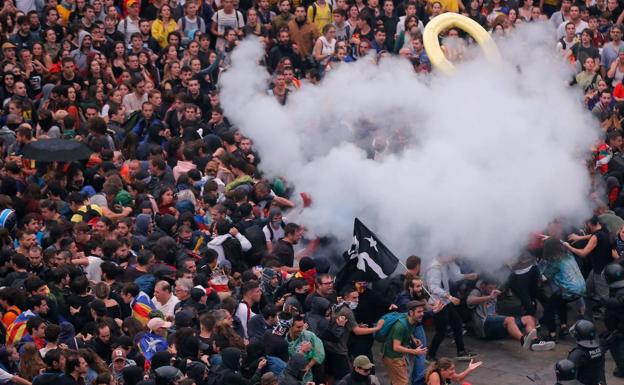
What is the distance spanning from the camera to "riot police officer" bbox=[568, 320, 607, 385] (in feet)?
50.5

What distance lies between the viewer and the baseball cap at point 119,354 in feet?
47.8

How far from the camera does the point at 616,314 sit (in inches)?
668

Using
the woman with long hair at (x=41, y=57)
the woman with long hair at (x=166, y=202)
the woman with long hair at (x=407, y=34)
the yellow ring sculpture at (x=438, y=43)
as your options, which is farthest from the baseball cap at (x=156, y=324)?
the woman with long hair at (x=407, y=34)

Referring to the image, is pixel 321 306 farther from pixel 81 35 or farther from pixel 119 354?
pixel 81 35

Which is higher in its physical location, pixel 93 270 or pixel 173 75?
pixel 173 75

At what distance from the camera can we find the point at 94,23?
2431cm

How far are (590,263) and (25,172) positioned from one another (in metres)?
7.67

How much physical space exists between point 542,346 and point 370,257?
270 cm

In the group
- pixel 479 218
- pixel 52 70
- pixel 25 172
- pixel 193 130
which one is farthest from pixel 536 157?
pixel 52 70

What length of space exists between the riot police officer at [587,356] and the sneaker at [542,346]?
2.50 m

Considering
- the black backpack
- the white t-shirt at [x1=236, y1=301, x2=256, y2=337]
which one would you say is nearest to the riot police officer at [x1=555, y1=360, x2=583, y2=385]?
the white t-shirt at [x1=236, y1=301, x2=256, y2=337]

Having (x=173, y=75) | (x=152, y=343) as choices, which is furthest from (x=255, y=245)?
(x=173, y=75)

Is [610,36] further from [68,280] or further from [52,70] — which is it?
[68,280]

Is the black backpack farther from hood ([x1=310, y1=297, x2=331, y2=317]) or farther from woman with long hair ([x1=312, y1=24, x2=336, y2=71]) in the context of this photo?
woman with long hair ([x1=312, y1=24, x2=336, y2=71])
